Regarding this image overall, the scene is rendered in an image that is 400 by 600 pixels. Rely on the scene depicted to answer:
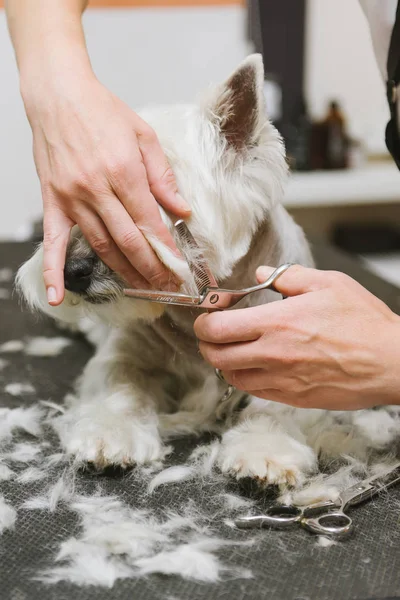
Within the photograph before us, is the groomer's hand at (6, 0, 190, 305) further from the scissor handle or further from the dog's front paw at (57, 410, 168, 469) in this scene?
the scissor handle

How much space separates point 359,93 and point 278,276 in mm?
2699

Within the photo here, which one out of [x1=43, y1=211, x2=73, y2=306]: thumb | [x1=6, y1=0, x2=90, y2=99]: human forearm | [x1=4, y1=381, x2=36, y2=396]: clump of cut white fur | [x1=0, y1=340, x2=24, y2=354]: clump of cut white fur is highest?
[x1=6, y1=0, x2=90, y2=99]: human forearm

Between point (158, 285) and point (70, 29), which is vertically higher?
point (70, 29)

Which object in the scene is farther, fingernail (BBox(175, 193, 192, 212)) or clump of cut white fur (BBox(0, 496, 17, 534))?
fingernail (BBox(175, 193, 192, 212))

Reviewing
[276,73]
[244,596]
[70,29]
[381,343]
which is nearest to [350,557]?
[244,596]

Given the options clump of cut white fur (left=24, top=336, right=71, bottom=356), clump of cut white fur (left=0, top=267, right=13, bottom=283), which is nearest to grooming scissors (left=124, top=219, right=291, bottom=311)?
clump of cut white fur (left=24, top=336, right=71, bottom=356)

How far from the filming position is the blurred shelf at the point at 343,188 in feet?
9.55

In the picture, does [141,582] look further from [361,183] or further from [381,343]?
[361,183]

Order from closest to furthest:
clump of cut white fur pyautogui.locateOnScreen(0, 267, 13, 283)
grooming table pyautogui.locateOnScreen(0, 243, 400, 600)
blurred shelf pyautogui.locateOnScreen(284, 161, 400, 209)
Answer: grooming table pyautogui.locateOnScreen(0, 243, 400, 600) < clump of cut white fur pyautogui.locateOnScreen(0, 267, 13, 283) < blurred shelf pyautogui.locateOnScreen(284, 161, 400, 209)

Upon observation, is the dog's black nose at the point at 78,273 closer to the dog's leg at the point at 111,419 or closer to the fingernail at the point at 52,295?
the fingernail at the point at 52,295

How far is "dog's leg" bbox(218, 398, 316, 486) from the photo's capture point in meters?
0.85

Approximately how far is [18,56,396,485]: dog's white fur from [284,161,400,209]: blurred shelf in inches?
69.0

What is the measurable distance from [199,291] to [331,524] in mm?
357

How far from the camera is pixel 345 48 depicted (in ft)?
10.5
